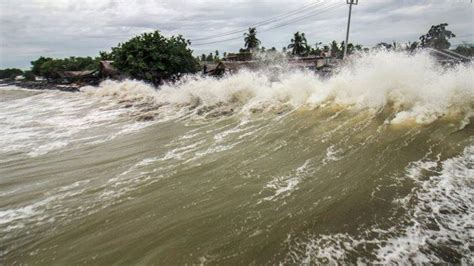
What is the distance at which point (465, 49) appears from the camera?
32.4 m

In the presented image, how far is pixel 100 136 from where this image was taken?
1170 cm

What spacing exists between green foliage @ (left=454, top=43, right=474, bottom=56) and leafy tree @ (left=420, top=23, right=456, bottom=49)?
47.5 feet

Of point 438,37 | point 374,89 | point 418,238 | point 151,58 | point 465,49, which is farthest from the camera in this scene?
point 438,37

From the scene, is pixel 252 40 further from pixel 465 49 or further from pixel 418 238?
pixel 418 238

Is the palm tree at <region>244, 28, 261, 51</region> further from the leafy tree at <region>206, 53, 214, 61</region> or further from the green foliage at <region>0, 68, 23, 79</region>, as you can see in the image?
the green foliage at <region>0, 68, 23, 79</region>

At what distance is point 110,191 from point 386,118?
7647 millimetres

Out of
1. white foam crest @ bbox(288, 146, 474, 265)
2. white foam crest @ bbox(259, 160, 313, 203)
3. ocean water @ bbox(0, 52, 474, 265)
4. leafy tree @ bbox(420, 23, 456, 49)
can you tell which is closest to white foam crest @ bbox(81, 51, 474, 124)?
ocean water @ bbox(0, 52, 474, 265)

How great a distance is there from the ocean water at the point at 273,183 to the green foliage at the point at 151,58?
16836 mm

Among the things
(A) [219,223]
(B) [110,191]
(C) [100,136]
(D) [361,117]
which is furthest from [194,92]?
(A) [219,223]

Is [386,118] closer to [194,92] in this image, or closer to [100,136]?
[100,136]

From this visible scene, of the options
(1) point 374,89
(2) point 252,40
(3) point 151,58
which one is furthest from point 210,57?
(1) point 374,89

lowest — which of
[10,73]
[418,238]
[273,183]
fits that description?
[10,73]

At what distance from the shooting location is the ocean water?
406 centimetres

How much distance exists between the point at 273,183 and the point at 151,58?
25619 mm
